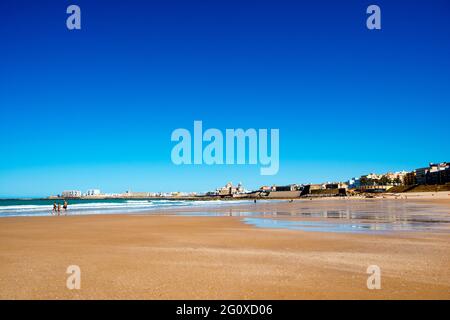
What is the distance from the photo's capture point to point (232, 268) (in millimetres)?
8938

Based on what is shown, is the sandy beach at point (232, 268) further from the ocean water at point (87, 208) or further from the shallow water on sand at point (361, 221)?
the ocean water at point (87, 208)

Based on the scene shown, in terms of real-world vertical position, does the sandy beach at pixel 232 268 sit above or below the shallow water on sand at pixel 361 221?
above

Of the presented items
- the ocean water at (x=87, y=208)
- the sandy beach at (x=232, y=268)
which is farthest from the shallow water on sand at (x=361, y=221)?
the ocean water at (x=87, y=208)

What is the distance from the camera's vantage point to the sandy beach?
6785 millimetres

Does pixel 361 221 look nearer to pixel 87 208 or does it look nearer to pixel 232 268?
pixel 232 268

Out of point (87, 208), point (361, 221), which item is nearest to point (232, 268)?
point (361, 221)

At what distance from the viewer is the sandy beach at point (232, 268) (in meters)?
6.79

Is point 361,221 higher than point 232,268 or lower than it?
lower

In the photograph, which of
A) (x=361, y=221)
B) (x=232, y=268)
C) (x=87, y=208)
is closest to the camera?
(x=232, y=268)

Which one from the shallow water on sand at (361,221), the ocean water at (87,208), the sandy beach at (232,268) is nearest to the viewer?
the sandy beach at (232,268)
